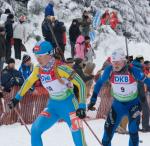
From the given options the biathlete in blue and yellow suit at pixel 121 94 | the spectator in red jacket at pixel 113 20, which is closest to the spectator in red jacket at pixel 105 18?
the spectator in red jacket at pixel 113 20

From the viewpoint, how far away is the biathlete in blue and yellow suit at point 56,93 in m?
7.39

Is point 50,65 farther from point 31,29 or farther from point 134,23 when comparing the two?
point 134,23

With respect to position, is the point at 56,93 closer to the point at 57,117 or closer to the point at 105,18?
the point at 57,117

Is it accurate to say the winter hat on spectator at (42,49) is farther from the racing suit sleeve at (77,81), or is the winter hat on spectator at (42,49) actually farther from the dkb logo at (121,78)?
the dkb logo at (121,78)

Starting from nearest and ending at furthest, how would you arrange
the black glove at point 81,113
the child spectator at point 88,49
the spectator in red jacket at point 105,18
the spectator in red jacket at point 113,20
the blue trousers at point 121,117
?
the black glove at point 81,113 < the blue trousers at point 121,117 < the child spectator at point 88,49 < the spectator in red jacket at point 105,18 < the spectator in red jacket at point 113,20

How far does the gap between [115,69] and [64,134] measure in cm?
345

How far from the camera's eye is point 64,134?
10773 mm

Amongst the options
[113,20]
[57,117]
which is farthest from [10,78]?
[113,20]

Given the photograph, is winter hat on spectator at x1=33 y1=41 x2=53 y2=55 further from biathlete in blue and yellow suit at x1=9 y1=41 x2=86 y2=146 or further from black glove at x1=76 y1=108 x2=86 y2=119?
black glove at x1=76 y1=108 x2=86 y2=119

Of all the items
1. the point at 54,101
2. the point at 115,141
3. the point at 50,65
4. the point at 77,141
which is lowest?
the point at 115,141

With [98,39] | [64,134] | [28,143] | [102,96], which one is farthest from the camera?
[98,39]

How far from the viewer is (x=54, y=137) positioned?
414 inches

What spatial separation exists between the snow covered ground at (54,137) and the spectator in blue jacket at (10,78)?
0.96 meters

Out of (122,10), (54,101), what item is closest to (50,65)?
(54,101)
